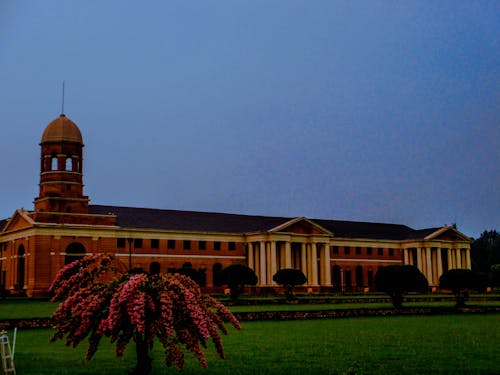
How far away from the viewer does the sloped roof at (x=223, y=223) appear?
73.2 m

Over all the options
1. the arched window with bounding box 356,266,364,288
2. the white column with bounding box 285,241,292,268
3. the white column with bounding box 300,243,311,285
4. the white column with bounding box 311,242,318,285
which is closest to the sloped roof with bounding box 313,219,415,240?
the arched window with bounding box 356,266,364,288

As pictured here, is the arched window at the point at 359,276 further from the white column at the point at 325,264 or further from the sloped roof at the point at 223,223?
the white column at the point at 325,264

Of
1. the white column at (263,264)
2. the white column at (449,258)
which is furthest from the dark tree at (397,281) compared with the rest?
the white column at (449,258)

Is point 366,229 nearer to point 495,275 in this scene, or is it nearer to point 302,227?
point 302,227

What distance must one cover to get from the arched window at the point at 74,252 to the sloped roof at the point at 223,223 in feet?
15.7

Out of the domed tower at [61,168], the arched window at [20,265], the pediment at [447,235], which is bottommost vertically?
the arched window at [20,265]

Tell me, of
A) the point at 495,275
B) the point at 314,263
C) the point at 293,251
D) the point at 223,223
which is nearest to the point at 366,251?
the point at 314,263

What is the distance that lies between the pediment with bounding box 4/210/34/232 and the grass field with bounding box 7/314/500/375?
42.5 m

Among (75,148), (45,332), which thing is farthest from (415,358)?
(75,148)

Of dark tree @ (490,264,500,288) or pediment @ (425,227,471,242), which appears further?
pediment @ (425,227,471,242)

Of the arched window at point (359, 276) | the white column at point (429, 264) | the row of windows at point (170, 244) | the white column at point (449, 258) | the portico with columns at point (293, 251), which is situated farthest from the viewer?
the white column at point (449, 258)

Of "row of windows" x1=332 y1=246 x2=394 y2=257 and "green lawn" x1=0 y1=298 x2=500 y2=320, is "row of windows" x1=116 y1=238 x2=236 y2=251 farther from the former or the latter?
"green lawn" x1=0 y1=298 x2=500 y2=320

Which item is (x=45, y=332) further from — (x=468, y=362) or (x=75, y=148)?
(x=75, y=148)

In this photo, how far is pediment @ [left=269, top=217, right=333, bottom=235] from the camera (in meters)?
79.2
